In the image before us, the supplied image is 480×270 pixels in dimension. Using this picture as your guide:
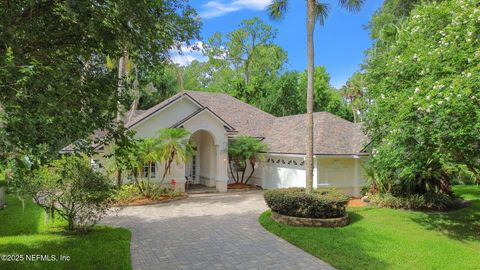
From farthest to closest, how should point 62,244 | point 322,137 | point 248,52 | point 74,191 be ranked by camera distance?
point 248,52 → point 322,137 → point 74,191 → point 62,244

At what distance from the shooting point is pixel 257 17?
1740 inches

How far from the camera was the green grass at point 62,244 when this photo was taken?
843cm

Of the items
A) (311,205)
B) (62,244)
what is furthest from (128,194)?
(311,205)

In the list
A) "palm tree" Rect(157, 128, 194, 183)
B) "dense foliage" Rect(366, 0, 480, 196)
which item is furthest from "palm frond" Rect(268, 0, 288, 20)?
"palm tree" Rect(157, 128, 194, 183)

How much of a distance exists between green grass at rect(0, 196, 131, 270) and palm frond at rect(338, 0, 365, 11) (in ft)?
39.4

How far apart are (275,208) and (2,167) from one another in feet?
33.5

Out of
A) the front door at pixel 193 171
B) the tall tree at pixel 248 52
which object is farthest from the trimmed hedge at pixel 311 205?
the tall tree at pixel 248 52

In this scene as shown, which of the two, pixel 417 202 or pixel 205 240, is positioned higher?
pixel 417 202

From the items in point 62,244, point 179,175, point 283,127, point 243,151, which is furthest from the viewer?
point 283,127

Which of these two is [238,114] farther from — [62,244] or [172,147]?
[62,244]

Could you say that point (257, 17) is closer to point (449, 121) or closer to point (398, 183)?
point (398, 183)

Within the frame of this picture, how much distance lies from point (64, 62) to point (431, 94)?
8623 mm

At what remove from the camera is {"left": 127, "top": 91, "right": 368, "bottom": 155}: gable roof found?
20.0 metres

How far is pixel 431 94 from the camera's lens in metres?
9.21
